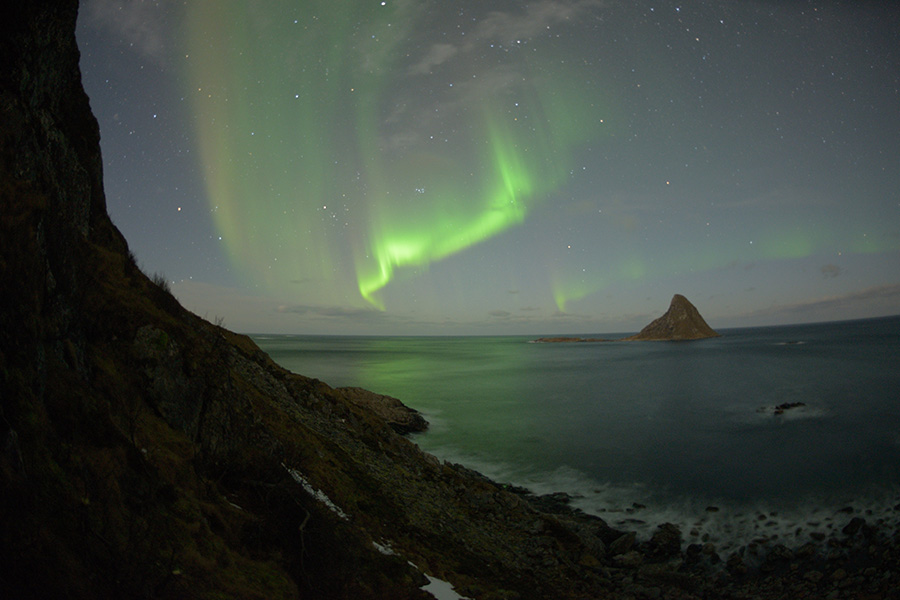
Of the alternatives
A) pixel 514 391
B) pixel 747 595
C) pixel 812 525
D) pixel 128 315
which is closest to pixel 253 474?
pixel 128 315

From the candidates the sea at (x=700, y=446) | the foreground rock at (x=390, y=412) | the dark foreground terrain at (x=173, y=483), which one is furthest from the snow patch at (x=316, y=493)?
the foreground rock at (x=390, y=412)

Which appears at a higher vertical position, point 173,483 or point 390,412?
point 173,483

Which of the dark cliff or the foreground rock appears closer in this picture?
the dark cliff

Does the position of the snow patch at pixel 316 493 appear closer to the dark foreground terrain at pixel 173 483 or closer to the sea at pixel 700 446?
the dark foreground terrain at pixel 173 483

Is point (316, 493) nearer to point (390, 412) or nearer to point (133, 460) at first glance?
point (133, 460)

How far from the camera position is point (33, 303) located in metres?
5.86

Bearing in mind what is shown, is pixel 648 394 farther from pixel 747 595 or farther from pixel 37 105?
pixel 37 105

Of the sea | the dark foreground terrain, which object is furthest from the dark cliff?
the sea

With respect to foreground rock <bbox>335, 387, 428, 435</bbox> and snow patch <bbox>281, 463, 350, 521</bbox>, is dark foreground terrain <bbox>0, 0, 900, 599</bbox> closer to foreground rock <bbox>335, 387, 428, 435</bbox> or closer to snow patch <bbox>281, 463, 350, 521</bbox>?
snow patch <bbox>281, 463, 350, 521</bbox>

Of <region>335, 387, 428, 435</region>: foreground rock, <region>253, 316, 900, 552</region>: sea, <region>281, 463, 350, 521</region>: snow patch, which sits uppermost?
<region>281, 463, 350, 521</region>: snow patch

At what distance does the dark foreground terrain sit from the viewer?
16.9ft

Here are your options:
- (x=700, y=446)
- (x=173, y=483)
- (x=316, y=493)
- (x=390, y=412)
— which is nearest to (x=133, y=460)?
(x=173, y=483)

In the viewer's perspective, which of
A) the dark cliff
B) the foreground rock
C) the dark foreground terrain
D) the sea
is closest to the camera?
the dark cliff

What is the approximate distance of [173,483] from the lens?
7.05 m
